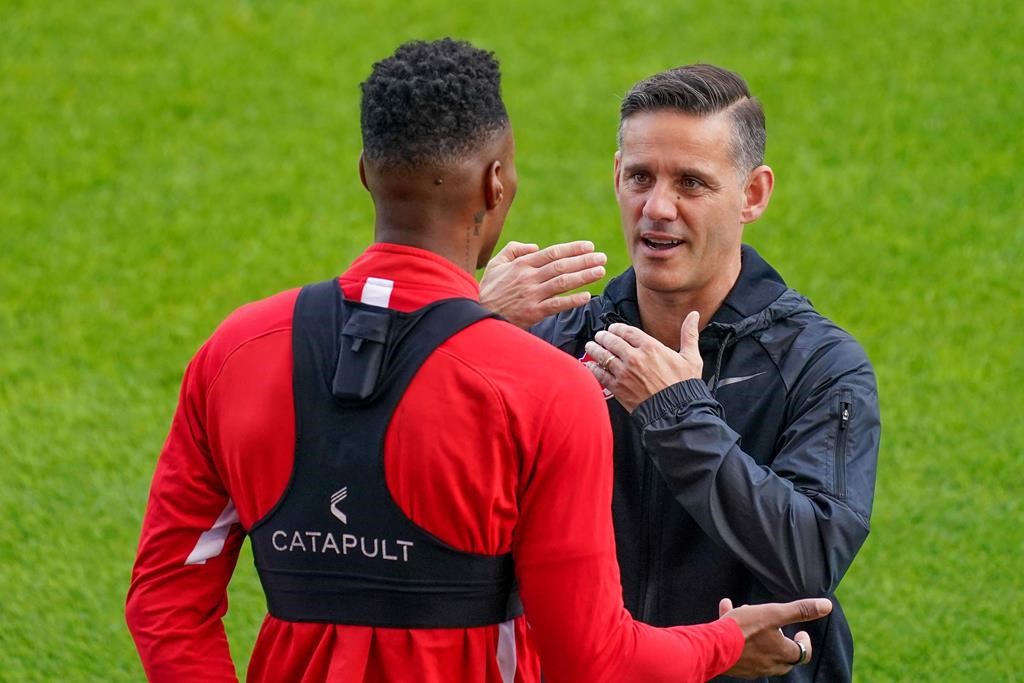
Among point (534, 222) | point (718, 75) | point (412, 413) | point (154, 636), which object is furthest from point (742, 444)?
point (534, 222)

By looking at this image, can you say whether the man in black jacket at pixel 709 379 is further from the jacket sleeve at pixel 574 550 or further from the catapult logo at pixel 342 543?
the catapult logo at pixel 342 543

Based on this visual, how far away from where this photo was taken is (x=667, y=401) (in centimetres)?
309

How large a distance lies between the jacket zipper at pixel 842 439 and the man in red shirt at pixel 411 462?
65cm

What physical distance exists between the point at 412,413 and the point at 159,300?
6.46 m

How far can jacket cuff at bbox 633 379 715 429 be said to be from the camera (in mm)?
3084

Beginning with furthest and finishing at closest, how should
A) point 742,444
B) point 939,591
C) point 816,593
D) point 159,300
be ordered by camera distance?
1. point 159,300
2. point 939,591
3. point 742,444
4. point 816,593

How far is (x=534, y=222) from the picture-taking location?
9078 millimetres

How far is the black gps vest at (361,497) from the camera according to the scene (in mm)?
2482

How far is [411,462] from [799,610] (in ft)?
3.04

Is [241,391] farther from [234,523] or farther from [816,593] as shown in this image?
[816,593]

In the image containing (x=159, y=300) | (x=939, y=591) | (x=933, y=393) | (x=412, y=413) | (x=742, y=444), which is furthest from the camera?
(x=159, y=300)

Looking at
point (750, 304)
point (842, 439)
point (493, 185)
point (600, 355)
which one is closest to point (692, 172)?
point (750, 304)

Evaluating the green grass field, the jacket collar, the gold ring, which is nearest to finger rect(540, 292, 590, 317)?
the jacket collar

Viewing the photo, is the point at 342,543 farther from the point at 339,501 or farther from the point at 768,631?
the point at 768,631
